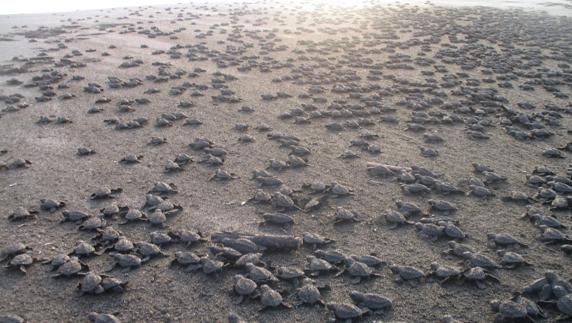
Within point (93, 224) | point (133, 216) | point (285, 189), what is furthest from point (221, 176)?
point (93, 224)

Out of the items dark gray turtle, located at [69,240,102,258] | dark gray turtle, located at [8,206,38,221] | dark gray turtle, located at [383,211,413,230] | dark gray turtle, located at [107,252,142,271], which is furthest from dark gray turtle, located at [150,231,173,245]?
dark gray turtle, located at [383,211,413,230]

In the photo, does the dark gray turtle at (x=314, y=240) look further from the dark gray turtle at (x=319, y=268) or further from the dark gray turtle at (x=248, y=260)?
the dark gray turtle at (x=248, y=260)

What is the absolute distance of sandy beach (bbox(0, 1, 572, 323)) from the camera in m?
5.31

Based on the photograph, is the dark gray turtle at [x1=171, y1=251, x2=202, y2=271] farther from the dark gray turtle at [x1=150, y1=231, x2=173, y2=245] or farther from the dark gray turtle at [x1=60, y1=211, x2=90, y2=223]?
the dark gray turtle at [x1=60, y1=211, x2=90, y2=223]

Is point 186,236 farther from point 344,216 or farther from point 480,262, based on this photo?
point 480,262

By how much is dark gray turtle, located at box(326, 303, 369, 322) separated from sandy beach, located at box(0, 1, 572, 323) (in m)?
0.03

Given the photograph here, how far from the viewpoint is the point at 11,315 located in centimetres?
487

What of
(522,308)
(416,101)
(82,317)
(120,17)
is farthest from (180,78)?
(120,17)

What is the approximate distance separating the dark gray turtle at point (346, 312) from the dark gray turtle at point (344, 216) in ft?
6.52

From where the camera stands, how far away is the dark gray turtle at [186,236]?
623 centimetres

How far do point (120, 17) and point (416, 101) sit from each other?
26.3m

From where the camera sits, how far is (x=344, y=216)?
6.81 metres

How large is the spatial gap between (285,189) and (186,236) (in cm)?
212

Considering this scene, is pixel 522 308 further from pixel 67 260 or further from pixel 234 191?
pixel 67 260
